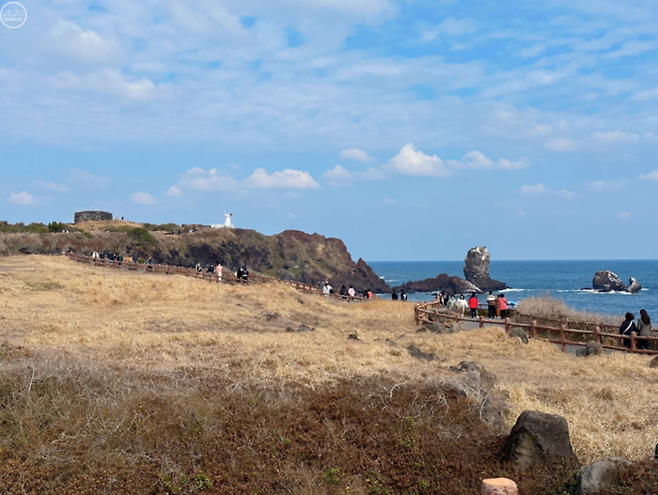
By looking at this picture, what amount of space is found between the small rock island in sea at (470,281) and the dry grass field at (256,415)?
9231 cm

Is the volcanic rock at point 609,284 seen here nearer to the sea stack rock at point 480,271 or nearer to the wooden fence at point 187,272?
the sea stack rock at point 480,271

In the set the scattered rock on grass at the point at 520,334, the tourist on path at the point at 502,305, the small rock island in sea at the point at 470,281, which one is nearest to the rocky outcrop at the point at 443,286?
the small rock island in sea at the point at 470,281

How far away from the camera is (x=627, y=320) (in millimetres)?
19984

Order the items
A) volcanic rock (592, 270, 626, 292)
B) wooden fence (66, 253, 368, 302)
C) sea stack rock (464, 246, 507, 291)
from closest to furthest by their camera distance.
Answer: wooden fence (66, 253, 368, 302)
volcanic rock (592, 270, 626, 292)
sea stack rock (464, 246, 507, 291)

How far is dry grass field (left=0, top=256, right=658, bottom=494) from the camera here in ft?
27.5

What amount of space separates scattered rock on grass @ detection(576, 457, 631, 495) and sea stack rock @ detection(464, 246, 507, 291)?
106m

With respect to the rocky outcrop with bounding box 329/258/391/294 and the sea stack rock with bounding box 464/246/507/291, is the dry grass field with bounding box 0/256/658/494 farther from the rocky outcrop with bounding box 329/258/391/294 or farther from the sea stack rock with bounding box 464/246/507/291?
the sea stack rock with bounding box 464/246/507/291

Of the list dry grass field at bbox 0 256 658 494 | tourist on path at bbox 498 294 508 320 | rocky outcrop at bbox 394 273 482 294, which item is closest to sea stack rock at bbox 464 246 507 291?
rocky outcrop at bbox 394 273 482 294

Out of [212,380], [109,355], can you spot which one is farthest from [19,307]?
[212,380]

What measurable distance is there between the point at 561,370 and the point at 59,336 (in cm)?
1382

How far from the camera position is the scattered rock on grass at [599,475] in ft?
25.2

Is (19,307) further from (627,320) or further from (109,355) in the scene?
(627,320)

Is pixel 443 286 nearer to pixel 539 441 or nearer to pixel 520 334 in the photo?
pixel 520 334

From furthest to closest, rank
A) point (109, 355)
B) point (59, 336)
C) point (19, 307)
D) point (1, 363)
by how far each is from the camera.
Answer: point (19, 307), point (59, 336), point (109, 355), point (1, 363)
